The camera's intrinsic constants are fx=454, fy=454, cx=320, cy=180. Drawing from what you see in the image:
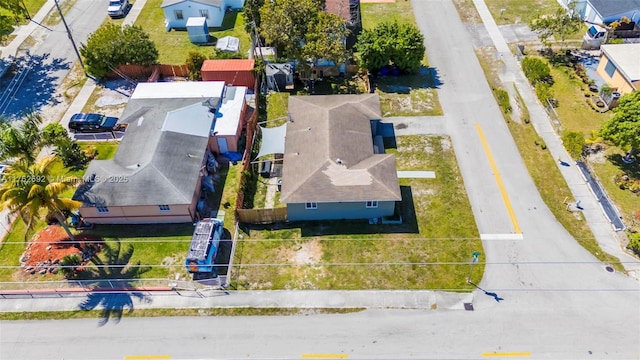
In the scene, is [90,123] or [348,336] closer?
[348,336]

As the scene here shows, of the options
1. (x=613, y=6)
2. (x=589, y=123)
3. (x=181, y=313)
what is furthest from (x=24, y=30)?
(x=613, y=6)

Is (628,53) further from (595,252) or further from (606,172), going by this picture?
(595,252)

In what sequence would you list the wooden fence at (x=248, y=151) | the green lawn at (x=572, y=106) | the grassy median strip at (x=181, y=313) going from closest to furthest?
the grassy median strip at (x=181, y=313)
the wooden fence at (x=248, y=151)
the green lawn at (x=572, y=106)

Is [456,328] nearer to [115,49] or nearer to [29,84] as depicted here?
[115,49]

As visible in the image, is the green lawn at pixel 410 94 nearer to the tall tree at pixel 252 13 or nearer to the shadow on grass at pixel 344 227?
the shadow on grass at pixel 344 227

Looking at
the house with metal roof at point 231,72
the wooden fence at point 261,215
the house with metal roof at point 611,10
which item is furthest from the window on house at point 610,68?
the wooden fence at point 261,215

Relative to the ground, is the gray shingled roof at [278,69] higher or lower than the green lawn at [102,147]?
higher

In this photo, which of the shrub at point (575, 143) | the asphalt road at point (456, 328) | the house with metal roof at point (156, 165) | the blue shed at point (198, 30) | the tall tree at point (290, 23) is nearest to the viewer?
the asphalt road at point (456, 328)
